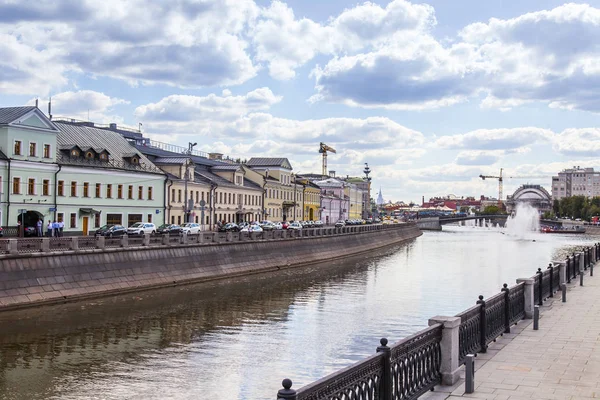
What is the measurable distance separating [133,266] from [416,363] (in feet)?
89.2

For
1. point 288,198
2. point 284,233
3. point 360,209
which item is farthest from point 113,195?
point 360,209

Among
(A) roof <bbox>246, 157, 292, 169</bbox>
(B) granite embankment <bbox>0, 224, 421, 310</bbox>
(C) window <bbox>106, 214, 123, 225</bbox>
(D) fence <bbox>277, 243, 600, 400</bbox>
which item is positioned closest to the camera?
(D) fence <bbox>277, 243, 600, 400</bbox>

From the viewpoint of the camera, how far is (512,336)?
693 inches

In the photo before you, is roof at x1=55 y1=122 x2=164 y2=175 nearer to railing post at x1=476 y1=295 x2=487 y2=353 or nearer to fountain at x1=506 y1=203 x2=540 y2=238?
railing post at x1=476 y1=295 x2=487 y2=353

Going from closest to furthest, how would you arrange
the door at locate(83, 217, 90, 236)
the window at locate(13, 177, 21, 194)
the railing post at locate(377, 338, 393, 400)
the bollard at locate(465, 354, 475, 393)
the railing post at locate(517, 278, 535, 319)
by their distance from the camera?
the railing post at locate(377, 338, 393, 400)
the bollard at locate(465, 354, 475, 393)
the railing post at locate(517, 278, 535, 319)
the window at locate(13, 177, 21, 194)
the door at locate(83, 217, 90, 236)

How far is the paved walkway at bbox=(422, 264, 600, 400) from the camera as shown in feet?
39.2

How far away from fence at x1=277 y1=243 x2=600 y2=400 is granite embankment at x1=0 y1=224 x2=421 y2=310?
64.3 feet

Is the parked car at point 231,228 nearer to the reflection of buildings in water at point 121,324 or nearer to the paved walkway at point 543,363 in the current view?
the reflection of buildings in water at point 121,324

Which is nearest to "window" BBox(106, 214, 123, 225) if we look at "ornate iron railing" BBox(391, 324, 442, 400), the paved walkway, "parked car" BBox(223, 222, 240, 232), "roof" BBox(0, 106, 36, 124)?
"roof" BBox(0, 106, 36, 124)

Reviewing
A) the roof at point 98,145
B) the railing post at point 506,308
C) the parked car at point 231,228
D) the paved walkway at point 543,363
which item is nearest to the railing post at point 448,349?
the paved walkway at point 543,363

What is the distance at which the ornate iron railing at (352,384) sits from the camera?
807 centimetres

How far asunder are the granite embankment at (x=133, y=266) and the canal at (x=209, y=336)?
3.42 feet

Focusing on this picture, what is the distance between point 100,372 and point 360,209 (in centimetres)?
16303

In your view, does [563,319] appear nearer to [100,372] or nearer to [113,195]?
[100,372]
